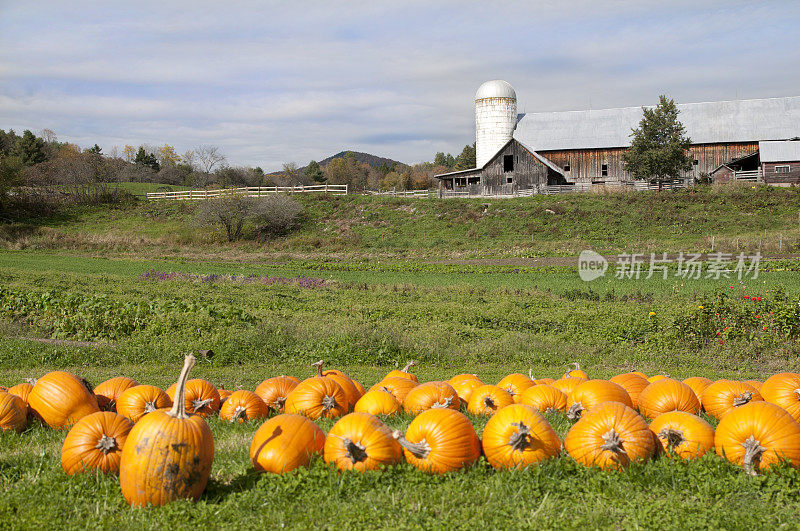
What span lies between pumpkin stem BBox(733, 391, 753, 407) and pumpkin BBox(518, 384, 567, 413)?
1.80m

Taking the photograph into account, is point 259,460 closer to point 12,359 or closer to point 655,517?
point 655,517

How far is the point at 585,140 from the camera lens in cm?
6569

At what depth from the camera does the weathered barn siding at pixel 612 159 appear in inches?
2413

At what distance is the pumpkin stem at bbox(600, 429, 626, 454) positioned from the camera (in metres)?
4.82

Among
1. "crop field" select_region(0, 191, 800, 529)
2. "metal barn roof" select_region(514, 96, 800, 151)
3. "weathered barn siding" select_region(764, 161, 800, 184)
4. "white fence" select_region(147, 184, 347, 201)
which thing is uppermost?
"metal barn roof" select_region(514, 96, 800, 151)

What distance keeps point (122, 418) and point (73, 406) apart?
1569 mm

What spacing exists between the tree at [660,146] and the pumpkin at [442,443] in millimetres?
56238

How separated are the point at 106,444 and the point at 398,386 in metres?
3.48

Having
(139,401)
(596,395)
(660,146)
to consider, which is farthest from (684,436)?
(660,146)

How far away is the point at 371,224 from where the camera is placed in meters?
56.6

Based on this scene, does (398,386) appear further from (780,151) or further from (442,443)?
(780,151)

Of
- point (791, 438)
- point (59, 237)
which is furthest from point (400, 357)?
point (59, 237)

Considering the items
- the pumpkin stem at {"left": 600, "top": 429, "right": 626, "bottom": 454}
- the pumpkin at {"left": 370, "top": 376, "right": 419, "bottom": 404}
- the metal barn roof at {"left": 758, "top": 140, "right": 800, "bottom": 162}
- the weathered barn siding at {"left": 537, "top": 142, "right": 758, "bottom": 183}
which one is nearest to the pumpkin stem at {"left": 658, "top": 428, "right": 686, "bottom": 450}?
the pumpkin stem at {"left": 600, "top": 429, "right": 626, "bottom": 454}

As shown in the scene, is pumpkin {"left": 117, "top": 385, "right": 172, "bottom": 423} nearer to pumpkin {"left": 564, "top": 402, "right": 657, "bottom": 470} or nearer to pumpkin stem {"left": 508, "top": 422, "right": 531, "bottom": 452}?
pumpkin stem {"left": 508, "top": 422, "right": 531, "bottom": 452}
